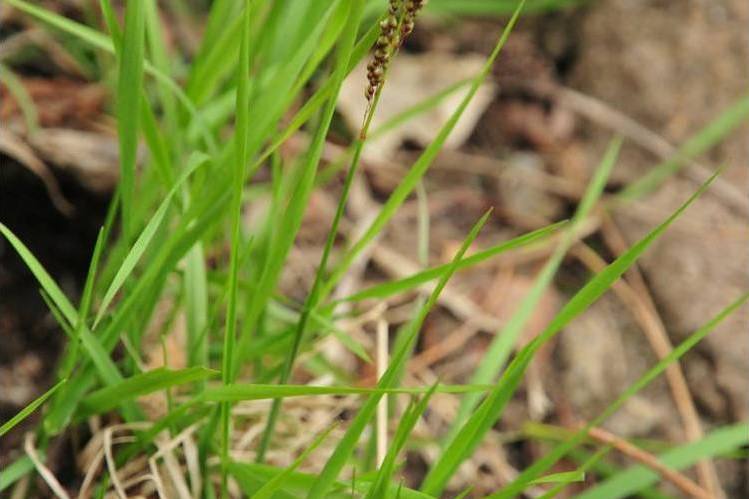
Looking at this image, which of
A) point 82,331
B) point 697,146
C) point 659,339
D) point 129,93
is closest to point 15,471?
point 82,331

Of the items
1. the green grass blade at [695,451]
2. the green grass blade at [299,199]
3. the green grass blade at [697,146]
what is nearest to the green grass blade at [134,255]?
the green grass blade at [299,199]

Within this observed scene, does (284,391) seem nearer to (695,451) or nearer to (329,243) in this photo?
(329,243)

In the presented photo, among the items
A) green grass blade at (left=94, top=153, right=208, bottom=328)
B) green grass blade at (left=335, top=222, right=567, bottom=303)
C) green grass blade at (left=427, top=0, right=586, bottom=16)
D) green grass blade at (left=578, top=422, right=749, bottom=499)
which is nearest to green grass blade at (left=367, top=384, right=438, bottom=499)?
green grass blade at (left=335, top=222, right=567, bottom=303)

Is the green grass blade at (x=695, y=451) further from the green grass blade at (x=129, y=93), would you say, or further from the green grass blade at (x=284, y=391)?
the green grass blade at (x=129, y=93)

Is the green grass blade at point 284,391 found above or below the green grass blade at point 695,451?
below

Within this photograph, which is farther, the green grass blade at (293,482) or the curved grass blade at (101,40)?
the curved grass blade at (101,40)

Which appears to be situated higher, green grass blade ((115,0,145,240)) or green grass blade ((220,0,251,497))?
green grass blade ((115,0,145,240))

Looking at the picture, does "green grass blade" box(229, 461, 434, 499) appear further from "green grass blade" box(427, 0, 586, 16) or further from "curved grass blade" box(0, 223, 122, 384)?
"green grass blade" box(427, 0, 586, 16)

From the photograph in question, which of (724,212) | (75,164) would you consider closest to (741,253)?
(724,212)
